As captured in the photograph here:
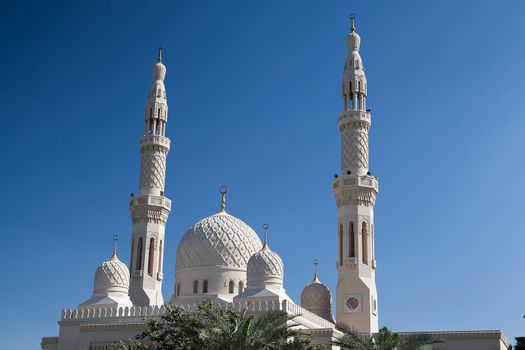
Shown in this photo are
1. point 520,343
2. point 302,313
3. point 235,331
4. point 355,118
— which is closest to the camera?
point 235,331

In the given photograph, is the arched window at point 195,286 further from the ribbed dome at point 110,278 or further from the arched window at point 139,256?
the ribbed dome at point 110,278

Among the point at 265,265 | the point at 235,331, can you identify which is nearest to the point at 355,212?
the point at 265,265

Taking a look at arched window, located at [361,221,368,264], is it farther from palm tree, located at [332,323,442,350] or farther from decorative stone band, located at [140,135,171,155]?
palm tree, located at [332,323,442,350]

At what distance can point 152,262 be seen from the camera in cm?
4462

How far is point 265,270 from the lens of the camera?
128 ft

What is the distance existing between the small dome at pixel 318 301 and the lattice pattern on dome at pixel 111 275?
401 inches

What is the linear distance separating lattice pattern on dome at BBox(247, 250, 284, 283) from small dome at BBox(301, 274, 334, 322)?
6.32 m

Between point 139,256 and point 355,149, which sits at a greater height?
point 355,149

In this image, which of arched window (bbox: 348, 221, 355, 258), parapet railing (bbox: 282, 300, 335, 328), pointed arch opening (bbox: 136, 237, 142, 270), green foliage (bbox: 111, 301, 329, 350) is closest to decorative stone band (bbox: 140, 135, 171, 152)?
pointed arch opening (bbox: 136, 237, 142, 270)

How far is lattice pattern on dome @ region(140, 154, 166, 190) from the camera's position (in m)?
45.9

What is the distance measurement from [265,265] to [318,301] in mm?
7397

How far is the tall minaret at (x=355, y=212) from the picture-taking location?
3972 cm

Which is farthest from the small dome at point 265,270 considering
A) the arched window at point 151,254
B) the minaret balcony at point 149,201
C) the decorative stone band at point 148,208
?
the minaret balcony at point 149,201

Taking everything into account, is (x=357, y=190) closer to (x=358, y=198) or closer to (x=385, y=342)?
(x=358, y=198)
